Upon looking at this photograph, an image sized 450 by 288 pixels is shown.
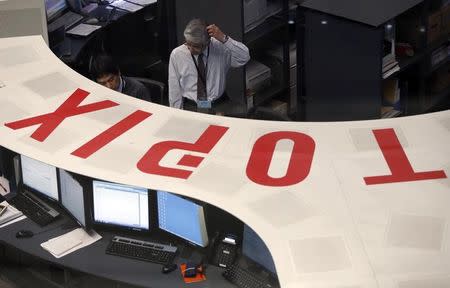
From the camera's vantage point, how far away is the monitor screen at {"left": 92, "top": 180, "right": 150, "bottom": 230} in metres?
4.91

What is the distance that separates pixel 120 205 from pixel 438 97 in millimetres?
3298

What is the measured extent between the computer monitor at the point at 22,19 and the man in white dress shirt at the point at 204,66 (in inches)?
56.9

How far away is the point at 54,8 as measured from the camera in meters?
7.43

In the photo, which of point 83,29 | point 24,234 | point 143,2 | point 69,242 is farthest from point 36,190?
point 143,2

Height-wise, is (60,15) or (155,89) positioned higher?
(60,15)

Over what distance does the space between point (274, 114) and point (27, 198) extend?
1663mm

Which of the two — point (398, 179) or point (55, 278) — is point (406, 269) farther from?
point (55, 278)

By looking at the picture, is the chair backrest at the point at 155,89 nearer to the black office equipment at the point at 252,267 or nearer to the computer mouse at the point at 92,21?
the computer mouse at the point at 92,21

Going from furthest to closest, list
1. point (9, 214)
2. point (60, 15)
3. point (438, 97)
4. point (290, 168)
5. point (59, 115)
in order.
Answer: point (60, 15) < point (438, 97) < point (9, 214) < point (59, 115) < point (290, 168)

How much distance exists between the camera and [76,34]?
7.29m

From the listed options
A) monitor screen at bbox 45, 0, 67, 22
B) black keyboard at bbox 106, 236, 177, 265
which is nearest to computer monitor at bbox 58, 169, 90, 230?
black keyboard at bbox 106, 236, 177, 265

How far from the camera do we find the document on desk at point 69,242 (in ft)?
16.2

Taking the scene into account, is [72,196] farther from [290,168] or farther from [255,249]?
[290,168]

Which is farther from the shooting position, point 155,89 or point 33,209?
point 155,89
